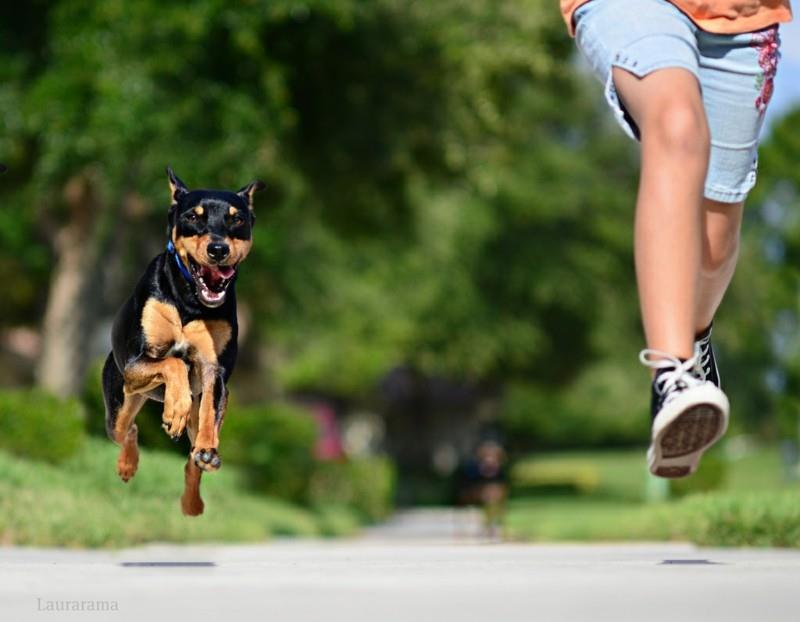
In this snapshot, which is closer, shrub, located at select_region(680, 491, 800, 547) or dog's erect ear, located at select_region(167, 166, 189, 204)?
dog's erect ear, located at select_region(167, 166, 189, 204)

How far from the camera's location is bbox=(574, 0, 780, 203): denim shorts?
4965 mm

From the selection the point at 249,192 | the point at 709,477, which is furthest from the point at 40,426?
the point at 709,477

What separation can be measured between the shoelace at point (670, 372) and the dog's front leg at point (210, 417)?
1257 millimetres

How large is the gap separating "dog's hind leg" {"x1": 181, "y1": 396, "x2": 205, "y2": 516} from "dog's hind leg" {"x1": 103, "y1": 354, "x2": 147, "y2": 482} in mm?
212

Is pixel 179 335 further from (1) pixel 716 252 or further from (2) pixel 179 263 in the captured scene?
(1) pixel 716 252

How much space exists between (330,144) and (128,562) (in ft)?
54.9

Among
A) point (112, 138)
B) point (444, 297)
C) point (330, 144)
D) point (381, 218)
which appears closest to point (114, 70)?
point (112, 138)

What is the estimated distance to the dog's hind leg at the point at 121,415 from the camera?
504cm

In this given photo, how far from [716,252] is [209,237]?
5.88 ft

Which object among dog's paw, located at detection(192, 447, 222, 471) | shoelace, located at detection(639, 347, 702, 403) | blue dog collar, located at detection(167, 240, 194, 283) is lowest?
dog's paw, located at detection(192, 447, 222, 471)

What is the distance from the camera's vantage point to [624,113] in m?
5.20

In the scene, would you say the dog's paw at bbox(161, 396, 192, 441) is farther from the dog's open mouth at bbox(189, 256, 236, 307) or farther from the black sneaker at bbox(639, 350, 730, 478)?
the black sneaker at bbox(639, 350, 730, 478)

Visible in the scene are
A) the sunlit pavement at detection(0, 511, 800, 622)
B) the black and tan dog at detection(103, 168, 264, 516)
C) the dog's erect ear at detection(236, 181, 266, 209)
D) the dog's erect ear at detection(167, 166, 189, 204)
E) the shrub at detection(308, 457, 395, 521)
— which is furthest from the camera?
the shrub at detection(308, 457, 395, 521)

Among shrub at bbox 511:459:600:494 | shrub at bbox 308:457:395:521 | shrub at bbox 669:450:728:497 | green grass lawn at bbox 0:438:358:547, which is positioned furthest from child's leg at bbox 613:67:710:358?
shrub at bbox 511:459:600:494
